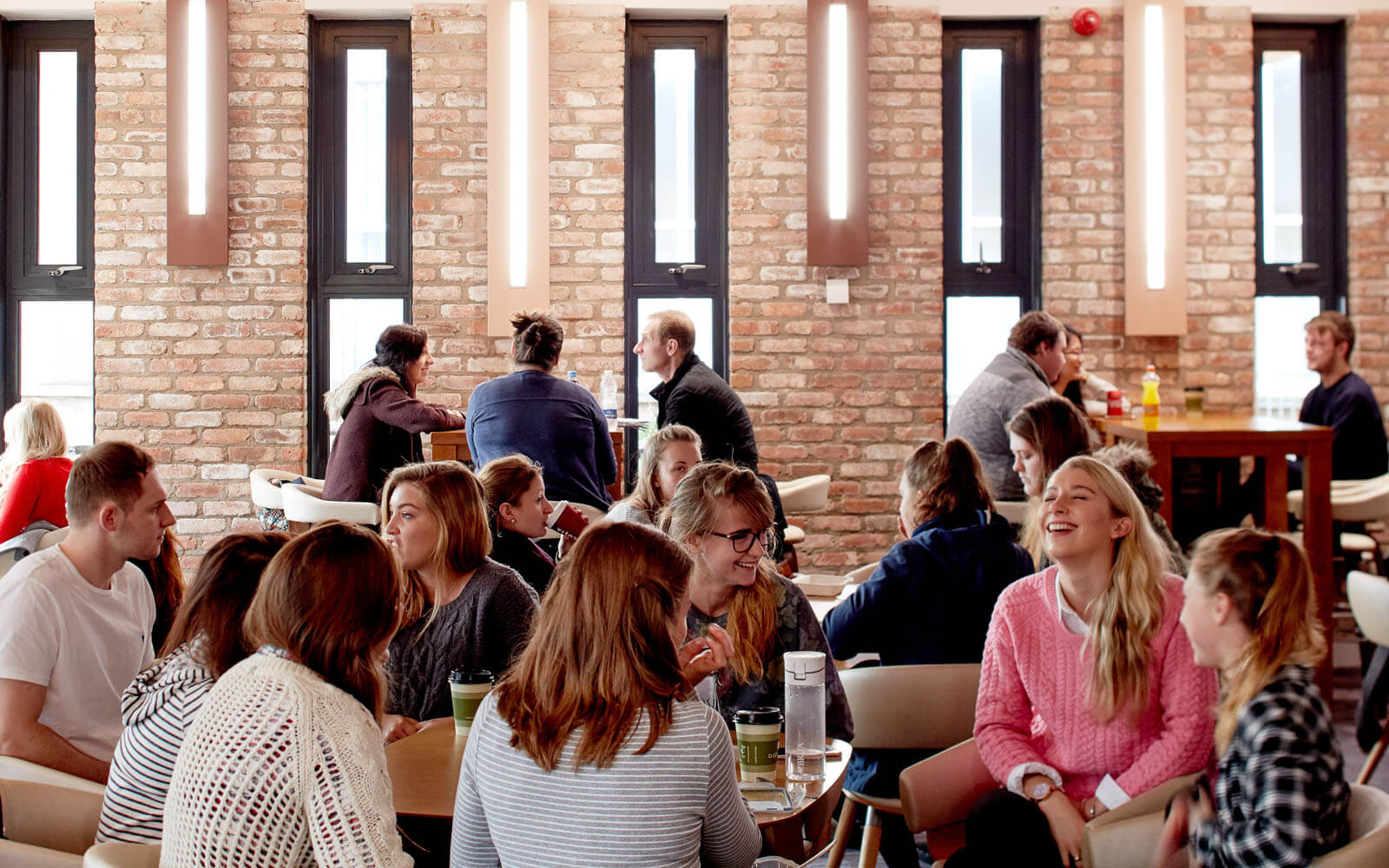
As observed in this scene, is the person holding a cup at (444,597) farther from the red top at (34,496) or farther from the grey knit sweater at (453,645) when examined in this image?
the red top at (34,496)

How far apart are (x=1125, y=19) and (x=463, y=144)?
338 cm

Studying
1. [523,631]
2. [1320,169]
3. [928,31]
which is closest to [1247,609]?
[523,631]

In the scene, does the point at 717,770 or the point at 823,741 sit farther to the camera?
the point at 823,741

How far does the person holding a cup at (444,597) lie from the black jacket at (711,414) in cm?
215

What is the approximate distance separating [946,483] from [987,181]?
4.12m

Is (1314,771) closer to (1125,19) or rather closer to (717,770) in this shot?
(717,770)

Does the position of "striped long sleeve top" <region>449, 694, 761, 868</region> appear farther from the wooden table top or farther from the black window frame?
the black window frame

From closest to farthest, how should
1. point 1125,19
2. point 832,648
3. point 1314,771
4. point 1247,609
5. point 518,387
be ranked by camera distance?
point 1314,771 < point 1247,609 < point 832,648 < point 518,387 < point 1125,19

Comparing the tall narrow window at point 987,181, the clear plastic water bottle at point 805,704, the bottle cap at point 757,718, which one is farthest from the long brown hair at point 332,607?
the tall narrow window at point 987,181

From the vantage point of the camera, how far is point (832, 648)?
314cm

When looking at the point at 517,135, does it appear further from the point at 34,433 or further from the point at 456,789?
the point at 456,789

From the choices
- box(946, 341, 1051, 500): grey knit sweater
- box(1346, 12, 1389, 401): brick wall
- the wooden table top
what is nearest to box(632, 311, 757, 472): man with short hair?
box(946, 341, 1051, 500): grey knit sweater

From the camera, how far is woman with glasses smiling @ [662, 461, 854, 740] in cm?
258

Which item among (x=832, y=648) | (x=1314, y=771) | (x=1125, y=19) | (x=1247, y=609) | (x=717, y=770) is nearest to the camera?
(x=717, y=770)
